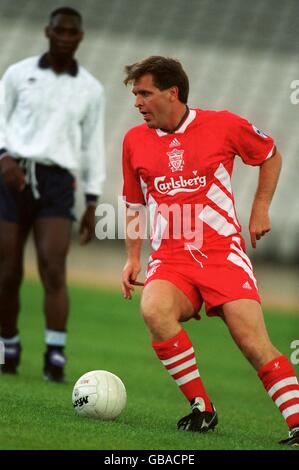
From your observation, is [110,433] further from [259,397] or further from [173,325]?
[259,397]

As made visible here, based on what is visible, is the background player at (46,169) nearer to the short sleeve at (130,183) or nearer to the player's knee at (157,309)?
the short sleeve at (130,183)

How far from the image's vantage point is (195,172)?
5.06 m

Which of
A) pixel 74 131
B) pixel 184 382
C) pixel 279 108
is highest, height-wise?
pixel 74 131

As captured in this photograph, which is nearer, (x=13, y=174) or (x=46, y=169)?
(x=13, y=174)

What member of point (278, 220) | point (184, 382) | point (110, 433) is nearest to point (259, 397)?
point (184, 382)

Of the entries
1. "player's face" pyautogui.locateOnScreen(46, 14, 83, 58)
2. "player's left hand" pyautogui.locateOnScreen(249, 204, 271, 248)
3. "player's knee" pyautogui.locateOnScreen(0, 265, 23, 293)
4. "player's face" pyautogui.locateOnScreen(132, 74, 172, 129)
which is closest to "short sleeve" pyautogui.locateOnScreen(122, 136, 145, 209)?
"player's face" pyautogui.locateOnScreen(132, 74, 172, 129)

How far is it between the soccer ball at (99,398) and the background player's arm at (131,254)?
438 mm

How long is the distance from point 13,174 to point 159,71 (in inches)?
85.7

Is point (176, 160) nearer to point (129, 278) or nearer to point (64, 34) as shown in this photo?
point (129, 278)

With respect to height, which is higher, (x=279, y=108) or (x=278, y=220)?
(x=279, y=108)

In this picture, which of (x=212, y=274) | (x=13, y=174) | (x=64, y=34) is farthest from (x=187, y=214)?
(x=64, y=34)

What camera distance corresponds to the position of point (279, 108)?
21.2 meters

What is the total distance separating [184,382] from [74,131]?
2.81 meters

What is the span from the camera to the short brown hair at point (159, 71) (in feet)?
16.6
